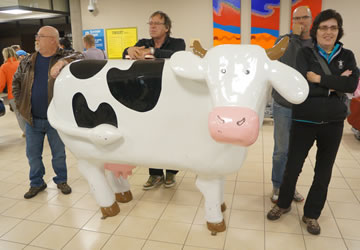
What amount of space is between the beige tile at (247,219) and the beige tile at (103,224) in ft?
2.73

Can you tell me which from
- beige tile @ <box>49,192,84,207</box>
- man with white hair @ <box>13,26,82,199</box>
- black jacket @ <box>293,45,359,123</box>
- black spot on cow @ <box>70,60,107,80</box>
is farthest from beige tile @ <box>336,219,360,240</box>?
man with white hair @ <box>13,26,82,199</box>

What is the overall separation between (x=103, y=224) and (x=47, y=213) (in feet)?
1.72

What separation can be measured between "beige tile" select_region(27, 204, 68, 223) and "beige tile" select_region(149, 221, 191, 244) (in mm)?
815

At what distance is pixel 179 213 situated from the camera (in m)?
2.45

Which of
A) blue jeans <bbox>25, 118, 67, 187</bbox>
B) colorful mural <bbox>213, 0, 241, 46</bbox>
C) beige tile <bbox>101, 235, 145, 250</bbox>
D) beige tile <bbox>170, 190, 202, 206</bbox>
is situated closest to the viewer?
beige tile <bbox>101, 235, 145, 250</bbox>

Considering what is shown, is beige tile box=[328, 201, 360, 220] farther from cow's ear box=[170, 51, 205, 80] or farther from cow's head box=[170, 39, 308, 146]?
cow's ear box=[170, 51, 205, 80]

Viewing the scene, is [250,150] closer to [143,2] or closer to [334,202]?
[334,202]

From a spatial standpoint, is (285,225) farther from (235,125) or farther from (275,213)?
(235,125)

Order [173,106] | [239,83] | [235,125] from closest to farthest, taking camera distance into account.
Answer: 1. [235,125]
2. [239,83]
3. [173,106]

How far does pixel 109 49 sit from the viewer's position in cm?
629

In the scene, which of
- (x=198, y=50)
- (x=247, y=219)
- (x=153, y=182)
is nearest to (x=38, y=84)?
(x=153, y=182)

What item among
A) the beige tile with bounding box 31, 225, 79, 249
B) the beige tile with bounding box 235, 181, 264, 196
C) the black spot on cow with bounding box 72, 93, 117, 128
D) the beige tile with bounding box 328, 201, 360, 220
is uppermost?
the black spot on cow with bounding box 72, 93, 117, 128

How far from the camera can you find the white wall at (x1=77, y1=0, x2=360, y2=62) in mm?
5125

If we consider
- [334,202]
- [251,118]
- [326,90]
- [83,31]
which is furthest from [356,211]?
[83,31]
